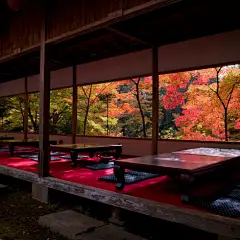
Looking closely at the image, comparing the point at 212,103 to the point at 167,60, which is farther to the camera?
the point at 212,103

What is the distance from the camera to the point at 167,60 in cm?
636

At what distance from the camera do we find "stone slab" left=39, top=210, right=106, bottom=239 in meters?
3.28

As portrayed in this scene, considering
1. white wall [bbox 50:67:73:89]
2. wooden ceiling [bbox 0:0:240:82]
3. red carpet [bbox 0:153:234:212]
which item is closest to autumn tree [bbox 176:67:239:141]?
wooden ceiling [bbox 0:0:240:82]

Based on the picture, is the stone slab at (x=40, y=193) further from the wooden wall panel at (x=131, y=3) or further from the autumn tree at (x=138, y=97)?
the autumn tree at (x=138, y=97)

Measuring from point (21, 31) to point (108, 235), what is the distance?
4.04 meters

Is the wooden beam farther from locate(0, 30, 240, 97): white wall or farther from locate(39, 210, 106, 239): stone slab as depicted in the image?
locate(0, 30, 240, 97): white wall

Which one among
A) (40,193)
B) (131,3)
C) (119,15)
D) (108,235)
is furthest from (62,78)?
(108,235)

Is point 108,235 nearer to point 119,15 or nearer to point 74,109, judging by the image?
point 119,15

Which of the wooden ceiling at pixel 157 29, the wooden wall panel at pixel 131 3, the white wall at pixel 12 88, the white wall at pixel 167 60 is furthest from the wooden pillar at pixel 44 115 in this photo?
the white wall at pixel 12 88

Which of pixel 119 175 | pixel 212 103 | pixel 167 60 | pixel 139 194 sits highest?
pixel 167 60

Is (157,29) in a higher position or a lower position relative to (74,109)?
higher

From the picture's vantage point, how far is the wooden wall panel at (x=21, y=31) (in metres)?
4.95

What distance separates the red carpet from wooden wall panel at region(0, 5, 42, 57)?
2271 mm

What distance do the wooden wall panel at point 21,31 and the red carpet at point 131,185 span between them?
2.27 m
